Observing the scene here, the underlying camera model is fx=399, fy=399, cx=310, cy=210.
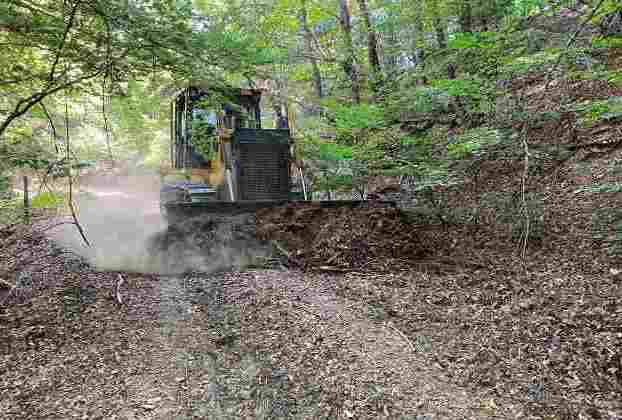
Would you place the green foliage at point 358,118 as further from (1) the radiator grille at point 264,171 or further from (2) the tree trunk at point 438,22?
(2) the tree trunk at point 438,22

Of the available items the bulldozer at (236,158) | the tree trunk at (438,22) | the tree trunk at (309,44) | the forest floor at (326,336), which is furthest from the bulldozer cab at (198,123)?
the tree trunk at (309,44)

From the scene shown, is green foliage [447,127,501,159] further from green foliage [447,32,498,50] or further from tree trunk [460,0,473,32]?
tree trunk [460,0,473,32]

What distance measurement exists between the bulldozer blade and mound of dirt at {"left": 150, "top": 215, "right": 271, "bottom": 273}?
173mm

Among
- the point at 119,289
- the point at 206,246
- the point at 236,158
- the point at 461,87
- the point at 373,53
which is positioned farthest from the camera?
the point at 373,53

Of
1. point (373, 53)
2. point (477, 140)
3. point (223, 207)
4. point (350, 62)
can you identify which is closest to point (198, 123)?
point (223, 207)

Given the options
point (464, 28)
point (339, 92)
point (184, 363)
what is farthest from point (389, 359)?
point (339, 92)

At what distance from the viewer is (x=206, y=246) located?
6066mm

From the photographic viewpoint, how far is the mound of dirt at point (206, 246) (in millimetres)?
6004

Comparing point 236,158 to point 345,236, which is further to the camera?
point 236,158

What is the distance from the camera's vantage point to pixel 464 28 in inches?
324

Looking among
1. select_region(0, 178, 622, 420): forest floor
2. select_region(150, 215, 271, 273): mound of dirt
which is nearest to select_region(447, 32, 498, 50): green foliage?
select_region(0, 178, 622, 420): forest floor

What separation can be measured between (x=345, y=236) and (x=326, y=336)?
2.42 m

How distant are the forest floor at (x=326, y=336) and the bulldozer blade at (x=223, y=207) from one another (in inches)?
28.7

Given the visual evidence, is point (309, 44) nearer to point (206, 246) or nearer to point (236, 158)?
point (236, 158)
